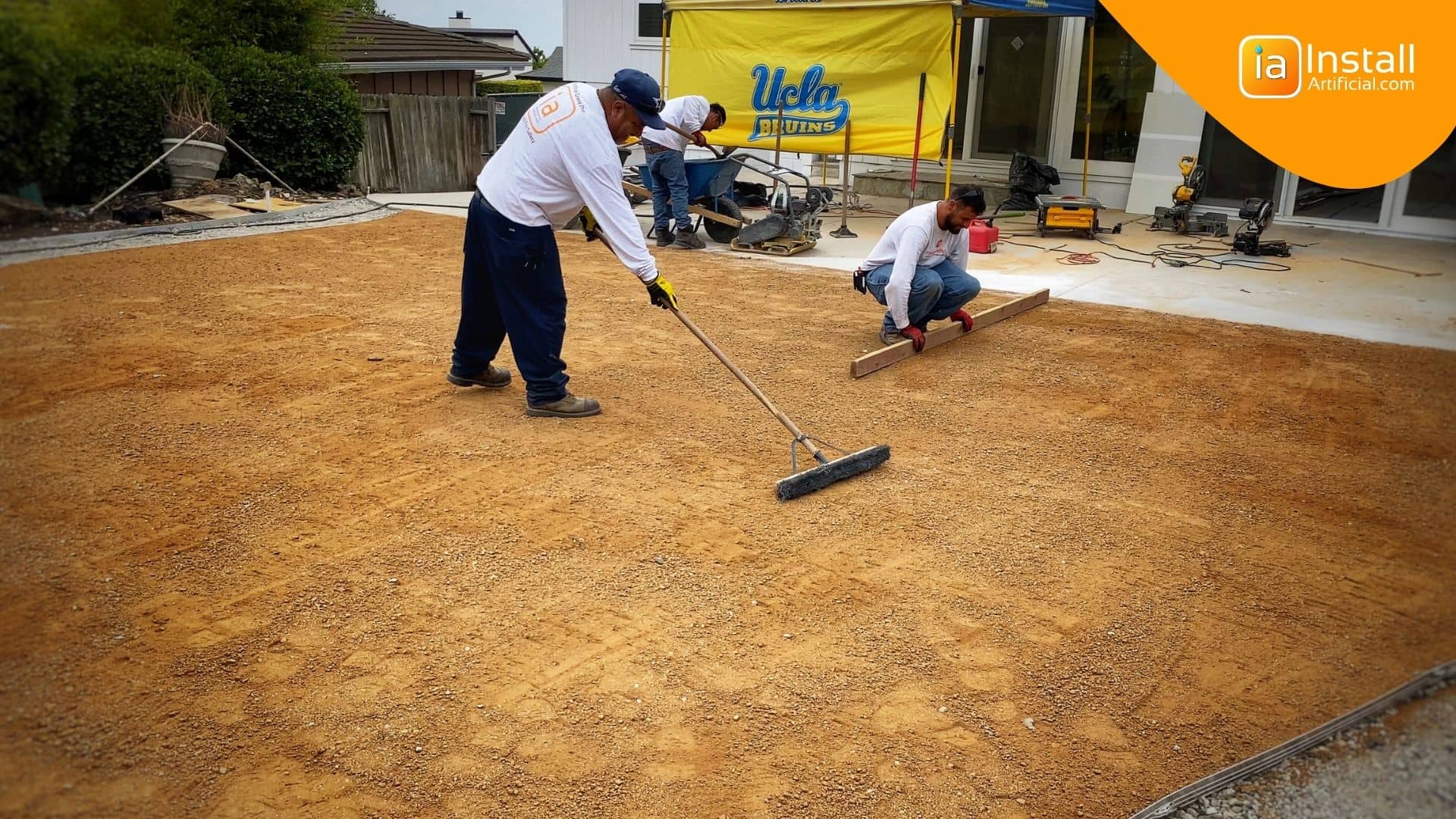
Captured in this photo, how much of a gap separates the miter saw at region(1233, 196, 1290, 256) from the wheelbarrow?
4.16 metres

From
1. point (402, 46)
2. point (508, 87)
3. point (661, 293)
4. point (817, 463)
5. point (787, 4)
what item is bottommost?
point (817, 463)

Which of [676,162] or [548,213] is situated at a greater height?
[676,162]

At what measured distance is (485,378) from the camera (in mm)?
4926

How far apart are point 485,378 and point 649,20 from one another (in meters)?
12.4

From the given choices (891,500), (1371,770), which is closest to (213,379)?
Result: (891,500)

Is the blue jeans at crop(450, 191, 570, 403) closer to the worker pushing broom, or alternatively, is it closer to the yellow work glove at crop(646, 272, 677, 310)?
the worker pushing broom

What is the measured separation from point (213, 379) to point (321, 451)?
1132mm

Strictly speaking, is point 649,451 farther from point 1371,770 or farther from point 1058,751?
point 1371,770

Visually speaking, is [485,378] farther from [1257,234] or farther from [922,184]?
[922,184]

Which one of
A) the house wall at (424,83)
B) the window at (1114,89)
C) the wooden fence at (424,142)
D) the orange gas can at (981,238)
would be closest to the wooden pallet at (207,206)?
the orange gas can at (981,238)

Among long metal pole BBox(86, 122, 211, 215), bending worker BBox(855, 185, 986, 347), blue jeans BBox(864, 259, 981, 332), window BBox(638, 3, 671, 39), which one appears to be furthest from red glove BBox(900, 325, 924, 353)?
window BBox(638, 3, 671, 39)

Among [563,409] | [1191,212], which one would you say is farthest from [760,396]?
[1191,212]

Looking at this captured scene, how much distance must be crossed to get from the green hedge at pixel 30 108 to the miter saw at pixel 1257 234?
25.8 ft

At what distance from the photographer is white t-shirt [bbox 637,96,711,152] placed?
342 inches
